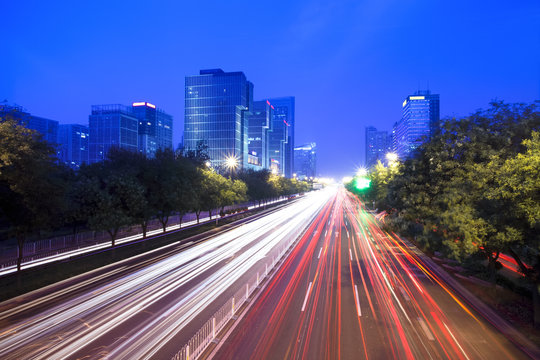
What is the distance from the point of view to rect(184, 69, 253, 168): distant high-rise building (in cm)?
13475

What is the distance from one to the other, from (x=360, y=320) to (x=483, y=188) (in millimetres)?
8374

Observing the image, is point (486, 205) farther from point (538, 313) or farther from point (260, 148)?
point (260, 148)

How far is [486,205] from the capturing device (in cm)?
1192

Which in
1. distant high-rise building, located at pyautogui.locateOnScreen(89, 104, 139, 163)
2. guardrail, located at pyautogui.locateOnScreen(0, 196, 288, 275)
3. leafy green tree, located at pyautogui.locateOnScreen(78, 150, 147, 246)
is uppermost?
distant high-rise building, located at pyautogui.locateOnScreen(89, 104, 139, 163)

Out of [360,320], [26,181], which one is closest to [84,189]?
[26,181]

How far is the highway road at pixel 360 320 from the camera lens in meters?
10.1

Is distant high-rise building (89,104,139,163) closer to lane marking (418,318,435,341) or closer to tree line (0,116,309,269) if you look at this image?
tree line (0,116,309,269)

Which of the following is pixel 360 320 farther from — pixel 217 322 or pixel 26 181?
pixel 26 181

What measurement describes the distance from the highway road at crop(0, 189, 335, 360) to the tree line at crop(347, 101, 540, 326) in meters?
12.2

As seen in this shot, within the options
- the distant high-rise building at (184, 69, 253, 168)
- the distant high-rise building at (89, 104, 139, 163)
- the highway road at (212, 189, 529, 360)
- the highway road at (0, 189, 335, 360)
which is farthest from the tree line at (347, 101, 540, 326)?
the distant high-rise building at (89, 104, 139, 163)

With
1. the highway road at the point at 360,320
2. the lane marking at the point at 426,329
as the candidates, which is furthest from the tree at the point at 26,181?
the lane marking at the point at 426,329

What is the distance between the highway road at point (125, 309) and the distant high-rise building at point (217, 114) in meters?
114

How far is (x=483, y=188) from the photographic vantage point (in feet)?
41.0

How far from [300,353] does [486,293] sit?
12.2m
